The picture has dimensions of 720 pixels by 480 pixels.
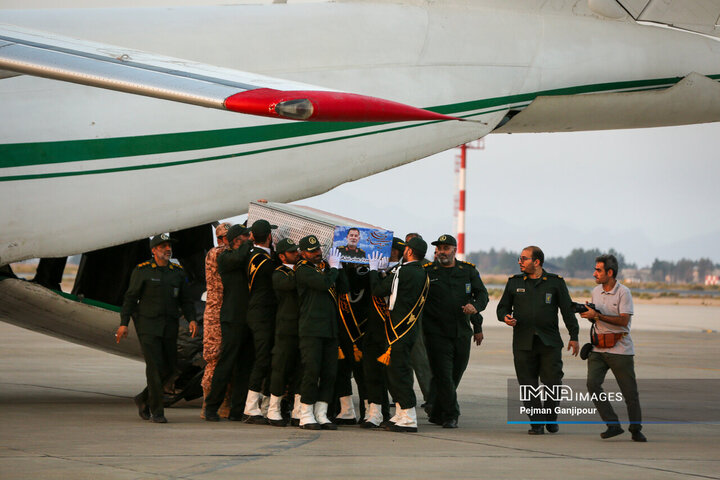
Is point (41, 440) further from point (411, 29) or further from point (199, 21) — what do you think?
point (411, 29)

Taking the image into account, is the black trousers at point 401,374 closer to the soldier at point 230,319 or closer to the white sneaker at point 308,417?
the white sneaker at point 308,417

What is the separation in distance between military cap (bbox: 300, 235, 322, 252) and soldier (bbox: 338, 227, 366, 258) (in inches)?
11.2

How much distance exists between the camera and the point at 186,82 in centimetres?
700

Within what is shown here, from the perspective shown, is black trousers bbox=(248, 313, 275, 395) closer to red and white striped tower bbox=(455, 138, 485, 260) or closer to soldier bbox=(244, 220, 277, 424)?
soldier bbox=(244, 220, 277, 424)

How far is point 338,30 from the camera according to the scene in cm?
1157

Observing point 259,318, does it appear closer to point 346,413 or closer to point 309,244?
point 309,244

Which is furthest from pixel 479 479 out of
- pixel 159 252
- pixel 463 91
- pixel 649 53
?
pixel 649 53

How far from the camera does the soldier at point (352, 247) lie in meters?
9.98

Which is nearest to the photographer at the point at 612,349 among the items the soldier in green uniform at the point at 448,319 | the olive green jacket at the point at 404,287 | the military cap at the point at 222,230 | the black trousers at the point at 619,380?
the black trousers at the point at 619,380

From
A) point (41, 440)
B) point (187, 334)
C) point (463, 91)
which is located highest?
point (463, 91)

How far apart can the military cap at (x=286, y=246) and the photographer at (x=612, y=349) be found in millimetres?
2884

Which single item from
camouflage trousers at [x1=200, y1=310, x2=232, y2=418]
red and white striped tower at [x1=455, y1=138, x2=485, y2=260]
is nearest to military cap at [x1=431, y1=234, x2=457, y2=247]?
camouflage trousers at [x1=200, y1=310, x2=232, y2=418]

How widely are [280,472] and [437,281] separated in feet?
12.7

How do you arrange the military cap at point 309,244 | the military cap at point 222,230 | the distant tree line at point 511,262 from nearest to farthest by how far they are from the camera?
the military cap at point 309,244, the military cap at point 222,230, the distant tree line at point 511,262
